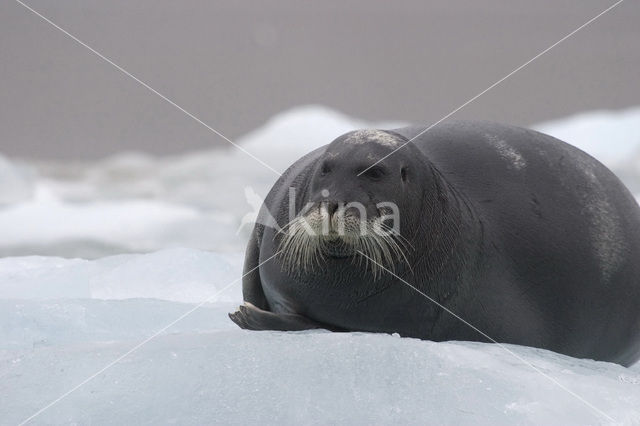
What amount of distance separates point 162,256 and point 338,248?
289 centimetres

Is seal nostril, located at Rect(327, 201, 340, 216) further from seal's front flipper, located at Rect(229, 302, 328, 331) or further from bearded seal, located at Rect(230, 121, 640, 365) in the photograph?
seal's front flipper, located at Rect(229, 302, 328, 331)

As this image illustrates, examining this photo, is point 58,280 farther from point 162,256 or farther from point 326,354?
point 326,354

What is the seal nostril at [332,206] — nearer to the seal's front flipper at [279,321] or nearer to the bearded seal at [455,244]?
the bearded seal at [455,244]

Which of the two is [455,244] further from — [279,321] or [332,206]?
[279,321]

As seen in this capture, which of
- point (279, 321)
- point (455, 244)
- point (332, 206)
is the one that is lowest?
point (279, 321)

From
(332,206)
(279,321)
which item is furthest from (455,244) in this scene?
(279,321)

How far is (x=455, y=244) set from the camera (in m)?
4.04

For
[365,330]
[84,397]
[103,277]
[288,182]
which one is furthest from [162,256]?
[84,397]

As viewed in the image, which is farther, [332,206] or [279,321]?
[279,321]

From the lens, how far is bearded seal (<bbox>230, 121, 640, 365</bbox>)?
151 inches

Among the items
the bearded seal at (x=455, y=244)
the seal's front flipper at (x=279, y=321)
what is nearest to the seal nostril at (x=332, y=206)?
the bearded seal at (x=455, y=244)

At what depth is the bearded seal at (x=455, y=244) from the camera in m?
3.83

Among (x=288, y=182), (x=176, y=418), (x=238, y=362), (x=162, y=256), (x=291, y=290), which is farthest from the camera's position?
(x=162, y=256)

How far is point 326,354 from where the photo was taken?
136 inches
